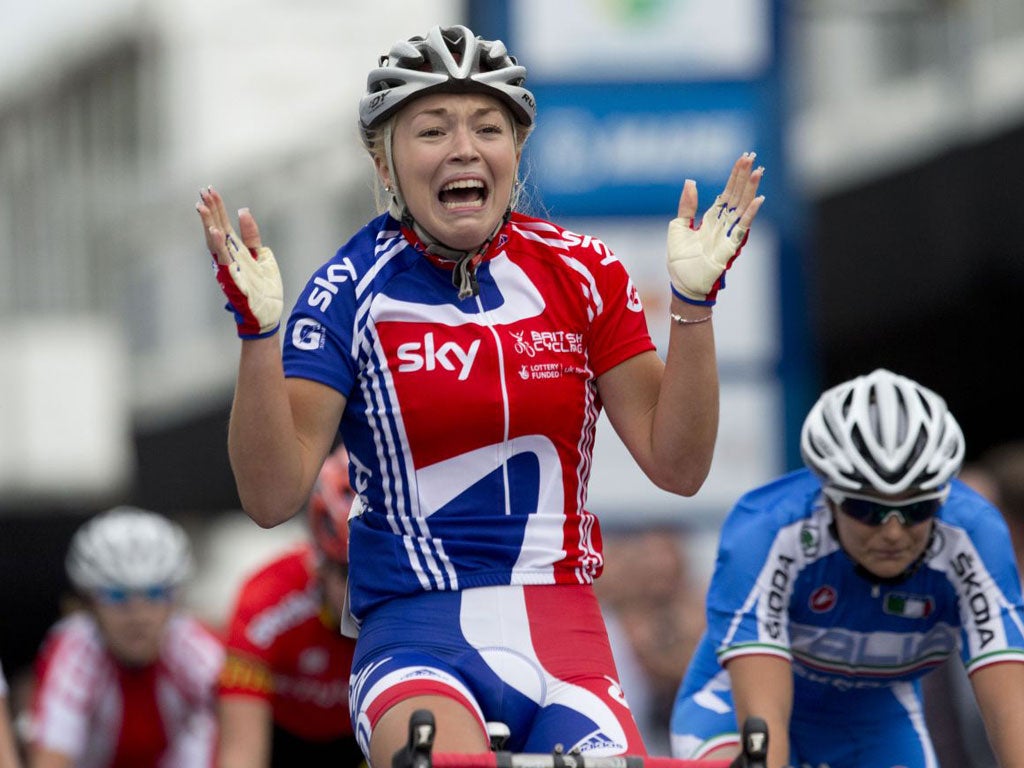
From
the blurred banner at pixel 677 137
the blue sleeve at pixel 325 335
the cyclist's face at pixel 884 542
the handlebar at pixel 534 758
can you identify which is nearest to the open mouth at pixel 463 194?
the blue sleeve at pixel 325 335

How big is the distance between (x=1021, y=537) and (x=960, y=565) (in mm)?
2681

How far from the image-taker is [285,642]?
27.8ft

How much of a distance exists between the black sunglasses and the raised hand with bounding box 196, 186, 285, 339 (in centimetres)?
197

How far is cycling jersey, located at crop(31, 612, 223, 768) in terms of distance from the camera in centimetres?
997

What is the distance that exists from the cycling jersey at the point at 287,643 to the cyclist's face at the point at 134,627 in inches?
57.2

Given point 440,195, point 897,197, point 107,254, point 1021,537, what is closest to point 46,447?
point 107,254

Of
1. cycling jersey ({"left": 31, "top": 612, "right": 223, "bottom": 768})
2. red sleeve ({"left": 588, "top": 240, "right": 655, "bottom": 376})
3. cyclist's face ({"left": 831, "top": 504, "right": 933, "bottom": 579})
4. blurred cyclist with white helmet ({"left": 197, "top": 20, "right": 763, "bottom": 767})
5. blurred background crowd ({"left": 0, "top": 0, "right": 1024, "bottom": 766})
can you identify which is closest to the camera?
blurred cyclist with white helmet ({"left": 197, "top": 20, "right": 763, "bottom": 767})

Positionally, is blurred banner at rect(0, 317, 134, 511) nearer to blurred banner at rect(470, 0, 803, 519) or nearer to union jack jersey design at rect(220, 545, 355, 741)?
blurred banner at rect(470, 0, 803, 519)

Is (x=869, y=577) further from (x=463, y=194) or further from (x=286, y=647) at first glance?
(x=286, y=647)

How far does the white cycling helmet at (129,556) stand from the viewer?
396 inches

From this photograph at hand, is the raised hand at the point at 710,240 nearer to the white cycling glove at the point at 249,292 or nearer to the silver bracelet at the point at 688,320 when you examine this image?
the silver bracelet at the point at 688,320

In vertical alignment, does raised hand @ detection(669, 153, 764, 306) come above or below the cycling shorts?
above

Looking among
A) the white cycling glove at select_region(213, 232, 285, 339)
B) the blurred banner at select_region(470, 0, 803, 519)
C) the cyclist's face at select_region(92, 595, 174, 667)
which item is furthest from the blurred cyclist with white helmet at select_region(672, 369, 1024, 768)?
the blurred banner at select_region(470, 0, 803, 519)

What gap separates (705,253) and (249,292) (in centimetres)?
108
